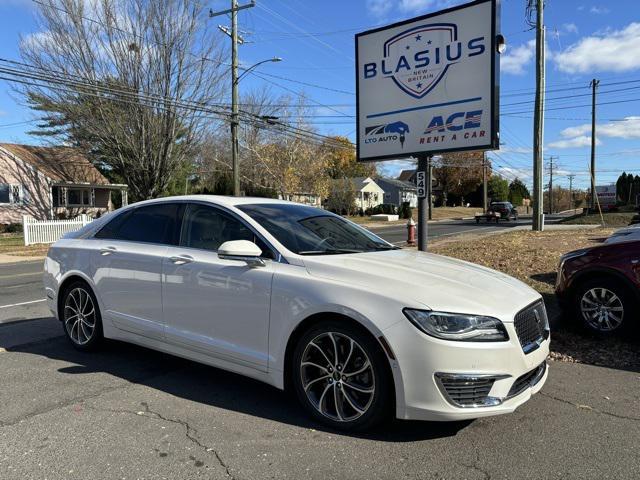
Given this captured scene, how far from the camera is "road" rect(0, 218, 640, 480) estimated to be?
125 inches

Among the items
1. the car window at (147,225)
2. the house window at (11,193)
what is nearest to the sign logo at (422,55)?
the car window at (147,225)

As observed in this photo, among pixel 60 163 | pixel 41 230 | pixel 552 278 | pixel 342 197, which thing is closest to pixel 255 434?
pixel 552 278

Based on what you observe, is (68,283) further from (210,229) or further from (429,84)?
(429,84)

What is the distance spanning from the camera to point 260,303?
3.92 metres

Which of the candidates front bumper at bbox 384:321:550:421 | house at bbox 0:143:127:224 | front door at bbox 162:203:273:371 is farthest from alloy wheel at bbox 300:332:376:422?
house at bbox 0:143:127:224

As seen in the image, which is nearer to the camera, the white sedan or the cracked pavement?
the cracked pavement

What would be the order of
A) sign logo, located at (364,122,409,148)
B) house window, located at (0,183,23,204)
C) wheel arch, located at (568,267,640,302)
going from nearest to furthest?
wheel arch, located at (568,267,640,302)
sign logo, located at (364,122,409,148)
house window, located at (0,183,23,204)

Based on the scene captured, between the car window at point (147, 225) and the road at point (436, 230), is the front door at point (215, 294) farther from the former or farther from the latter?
the road at point (436, 230)

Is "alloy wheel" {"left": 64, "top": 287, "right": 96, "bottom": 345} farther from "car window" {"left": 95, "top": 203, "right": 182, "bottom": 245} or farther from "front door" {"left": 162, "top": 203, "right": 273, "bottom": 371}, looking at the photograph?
"front door" {"left": 162, "top": 203, "right": 273, "bottom": 371}

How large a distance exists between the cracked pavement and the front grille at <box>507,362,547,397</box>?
13.6 inches

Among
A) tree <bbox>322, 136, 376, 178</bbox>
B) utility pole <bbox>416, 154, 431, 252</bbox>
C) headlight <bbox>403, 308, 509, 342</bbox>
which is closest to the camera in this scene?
headlight <bbox>403, 308, 509, 342</bbox>

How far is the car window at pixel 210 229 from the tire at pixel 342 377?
3.26ft

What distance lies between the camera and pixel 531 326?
3.71m

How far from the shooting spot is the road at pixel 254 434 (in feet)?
10.4
